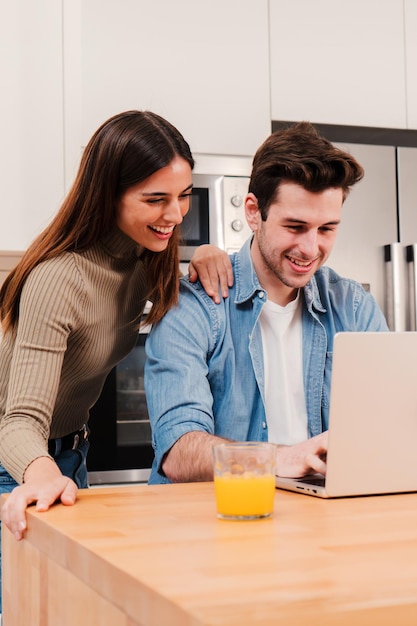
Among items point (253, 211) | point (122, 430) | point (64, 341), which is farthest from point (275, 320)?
point (122, 430)

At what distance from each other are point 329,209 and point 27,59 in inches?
49.4

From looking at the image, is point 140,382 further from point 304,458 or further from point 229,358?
point 304,458

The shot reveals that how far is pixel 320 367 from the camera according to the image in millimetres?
1684

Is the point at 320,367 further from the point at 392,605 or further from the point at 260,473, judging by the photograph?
the point at 392,605

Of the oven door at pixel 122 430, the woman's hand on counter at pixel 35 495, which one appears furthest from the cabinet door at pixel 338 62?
the woman's hand on counter at pixel 35 495

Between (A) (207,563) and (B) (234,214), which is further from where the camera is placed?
(B) (234,214)

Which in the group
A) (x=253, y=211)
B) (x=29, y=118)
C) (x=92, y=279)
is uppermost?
(x=29, y=118)

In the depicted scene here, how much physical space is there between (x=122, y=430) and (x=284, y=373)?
0.94 meters

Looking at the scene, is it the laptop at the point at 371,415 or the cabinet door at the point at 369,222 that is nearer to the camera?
the laptop at the point at 371,415

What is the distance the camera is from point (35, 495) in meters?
1.05

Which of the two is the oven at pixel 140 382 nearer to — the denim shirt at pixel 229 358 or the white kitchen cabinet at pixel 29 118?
the white kitchen cabinet at pixel 29 118

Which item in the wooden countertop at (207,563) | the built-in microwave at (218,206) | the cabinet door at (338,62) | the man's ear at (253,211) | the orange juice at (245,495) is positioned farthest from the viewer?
the cabinet door at (338,62)

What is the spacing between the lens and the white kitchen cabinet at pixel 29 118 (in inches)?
97.2

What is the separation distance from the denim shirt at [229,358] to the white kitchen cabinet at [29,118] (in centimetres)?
92
